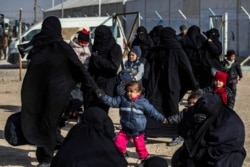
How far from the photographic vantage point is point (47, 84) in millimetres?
7172

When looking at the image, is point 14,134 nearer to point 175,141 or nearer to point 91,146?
point 175,141

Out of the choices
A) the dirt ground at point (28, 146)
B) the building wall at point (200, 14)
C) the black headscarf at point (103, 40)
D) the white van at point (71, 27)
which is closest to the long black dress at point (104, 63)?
the black headscarf at point (103, 40)

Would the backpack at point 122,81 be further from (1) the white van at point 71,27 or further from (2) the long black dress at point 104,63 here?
(1) the white van at point 71,27

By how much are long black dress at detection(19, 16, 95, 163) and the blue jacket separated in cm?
41

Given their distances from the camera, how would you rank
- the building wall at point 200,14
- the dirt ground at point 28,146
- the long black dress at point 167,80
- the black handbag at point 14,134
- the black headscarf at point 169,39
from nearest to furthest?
1. the black handbag at point 14,134
2. the dirt ground at point 28,146
3. the long black dress at point 167,80
4. the black headscarf at point 169,39
5. the building wall at point 200,14

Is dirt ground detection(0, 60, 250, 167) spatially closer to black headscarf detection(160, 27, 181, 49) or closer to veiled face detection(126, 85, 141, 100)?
veiled face detection(126, 85, 141, 100)

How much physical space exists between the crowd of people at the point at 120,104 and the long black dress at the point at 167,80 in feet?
0.04

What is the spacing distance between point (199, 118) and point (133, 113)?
1.89m

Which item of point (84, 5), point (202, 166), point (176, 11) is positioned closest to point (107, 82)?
point (202, 166)

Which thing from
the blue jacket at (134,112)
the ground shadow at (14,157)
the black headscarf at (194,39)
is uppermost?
the black headscarf at (194,39)

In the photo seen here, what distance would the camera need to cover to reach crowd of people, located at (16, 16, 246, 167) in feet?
14.6

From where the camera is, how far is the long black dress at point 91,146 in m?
4.32

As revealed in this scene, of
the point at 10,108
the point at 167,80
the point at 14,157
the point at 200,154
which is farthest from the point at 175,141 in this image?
the point at 10,108

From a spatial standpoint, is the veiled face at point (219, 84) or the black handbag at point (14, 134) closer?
the black handbag at point (14, 134)
